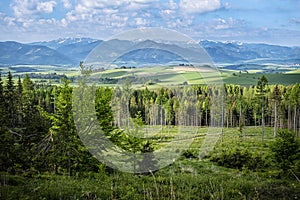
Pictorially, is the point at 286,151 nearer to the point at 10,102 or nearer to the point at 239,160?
→ the point at 239,160

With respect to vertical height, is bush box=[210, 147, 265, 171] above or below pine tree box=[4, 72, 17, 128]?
below

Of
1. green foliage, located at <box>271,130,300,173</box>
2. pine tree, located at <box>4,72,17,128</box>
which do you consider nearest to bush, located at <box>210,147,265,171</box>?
green foliage, located at <box>271,130,300,173</box>

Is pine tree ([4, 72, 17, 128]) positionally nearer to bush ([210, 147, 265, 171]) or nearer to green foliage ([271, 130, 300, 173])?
bush ([210, 147, 265, 171])

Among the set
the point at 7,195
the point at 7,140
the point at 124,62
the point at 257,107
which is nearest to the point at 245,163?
the point at 124,62

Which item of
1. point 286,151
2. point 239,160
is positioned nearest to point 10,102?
point 239,160

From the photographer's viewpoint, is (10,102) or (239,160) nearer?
(239,160)

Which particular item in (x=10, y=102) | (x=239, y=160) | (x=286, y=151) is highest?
(x=10, y=102)

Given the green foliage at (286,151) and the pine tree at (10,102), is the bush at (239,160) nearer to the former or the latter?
the green foliage at (286,151)

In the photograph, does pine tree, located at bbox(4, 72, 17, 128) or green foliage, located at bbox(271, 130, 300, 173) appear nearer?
green foliage, located at bbox(271, 130, 300, 173)

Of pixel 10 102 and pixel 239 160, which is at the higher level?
pixel 10 102

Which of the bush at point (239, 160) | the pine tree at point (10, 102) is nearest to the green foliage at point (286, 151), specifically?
the bush at point (239, 160)

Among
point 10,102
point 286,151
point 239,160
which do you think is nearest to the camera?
point 286,151

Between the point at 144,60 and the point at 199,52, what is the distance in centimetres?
474

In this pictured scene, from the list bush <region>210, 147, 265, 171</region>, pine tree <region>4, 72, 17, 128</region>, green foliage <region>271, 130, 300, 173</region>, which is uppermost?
pine tree <region>4, 72, 17, 128</region>
